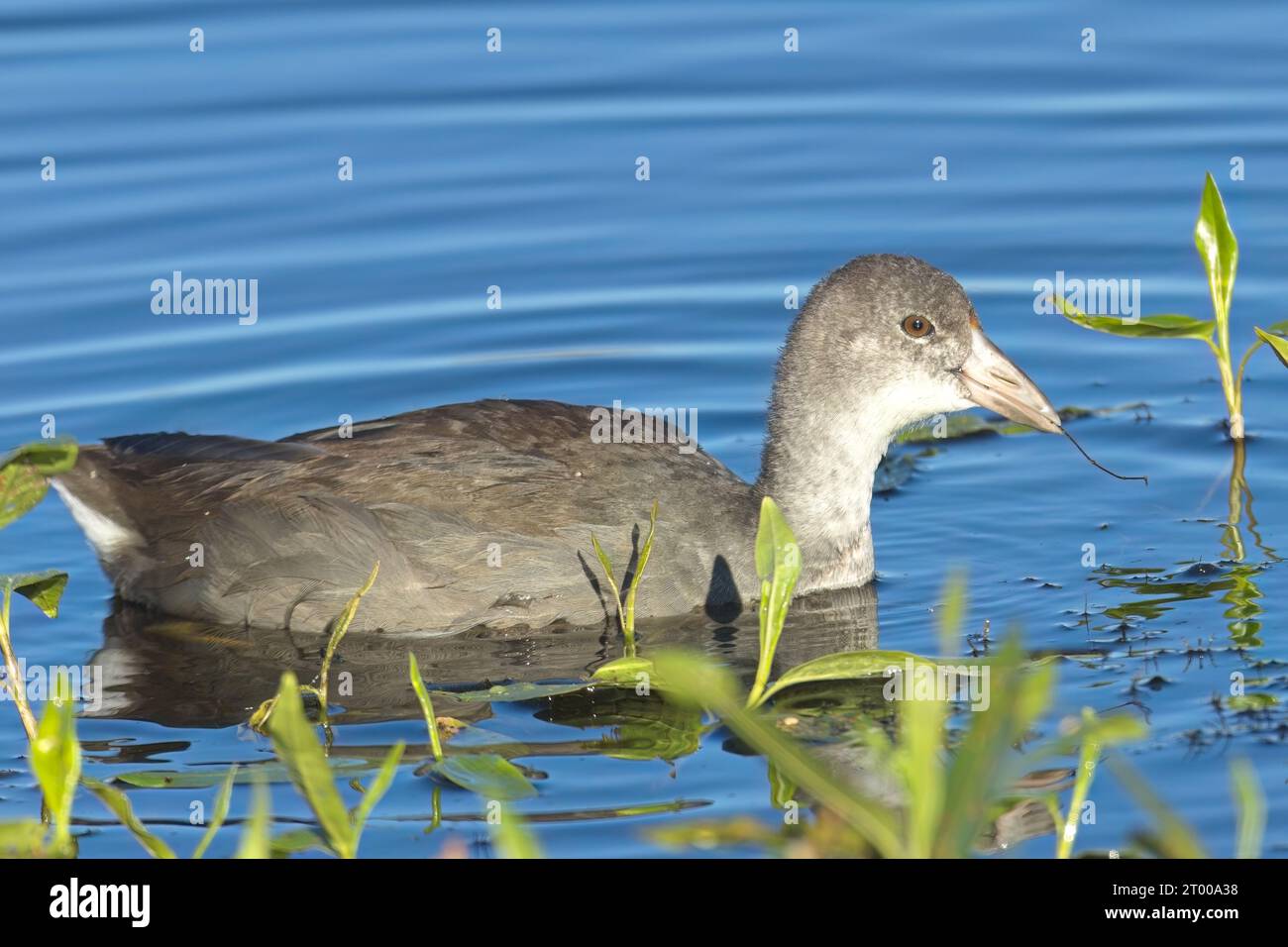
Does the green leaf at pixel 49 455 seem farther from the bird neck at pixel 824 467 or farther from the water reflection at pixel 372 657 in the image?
the bird neck at pixel 824 467

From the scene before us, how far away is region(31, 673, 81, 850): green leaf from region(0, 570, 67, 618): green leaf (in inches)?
51.7

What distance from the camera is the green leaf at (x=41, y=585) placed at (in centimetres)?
591

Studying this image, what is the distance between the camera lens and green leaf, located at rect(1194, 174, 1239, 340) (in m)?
8.23

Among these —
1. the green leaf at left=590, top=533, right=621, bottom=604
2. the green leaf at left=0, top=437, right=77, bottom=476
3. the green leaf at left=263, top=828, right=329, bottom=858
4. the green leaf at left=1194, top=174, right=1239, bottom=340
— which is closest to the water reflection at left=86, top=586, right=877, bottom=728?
the green leaf at left=590, top=533, right=621, bottom=604

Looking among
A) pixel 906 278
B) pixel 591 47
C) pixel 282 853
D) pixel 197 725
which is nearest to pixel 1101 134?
pixel 591 47

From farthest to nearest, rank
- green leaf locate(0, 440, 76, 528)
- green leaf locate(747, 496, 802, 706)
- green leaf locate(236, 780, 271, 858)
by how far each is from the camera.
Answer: green leaf locate(747, 496, 802, 706) → green leaf locate(0, 440, 76, 528) → green leaf locate(236, 780, 271, 858)

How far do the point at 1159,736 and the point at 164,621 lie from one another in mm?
3956

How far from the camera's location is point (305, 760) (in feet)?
13.7

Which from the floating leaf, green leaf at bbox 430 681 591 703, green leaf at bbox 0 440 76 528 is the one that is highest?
green leaf at bbox 0 440 76 528

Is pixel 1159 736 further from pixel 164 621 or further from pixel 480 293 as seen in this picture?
pixel 480 293

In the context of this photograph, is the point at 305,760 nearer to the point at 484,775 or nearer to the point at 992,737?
the point at 992,737

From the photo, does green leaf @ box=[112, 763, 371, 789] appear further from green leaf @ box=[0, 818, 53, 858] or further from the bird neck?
the bird neck

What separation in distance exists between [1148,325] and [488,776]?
3.73 meters

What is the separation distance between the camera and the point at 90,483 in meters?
7.78
